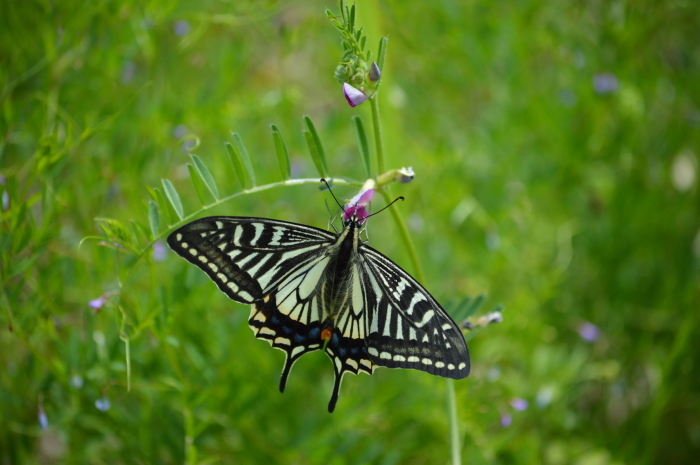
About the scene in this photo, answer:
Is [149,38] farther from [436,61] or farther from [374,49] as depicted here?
[436,61]

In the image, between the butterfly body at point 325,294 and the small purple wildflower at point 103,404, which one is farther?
the small purple wildflower at point 103,404

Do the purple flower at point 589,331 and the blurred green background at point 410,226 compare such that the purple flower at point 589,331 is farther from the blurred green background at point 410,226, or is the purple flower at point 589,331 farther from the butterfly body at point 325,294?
the butterfly body at point 325,294

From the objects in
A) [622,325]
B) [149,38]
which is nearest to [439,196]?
[622,325]

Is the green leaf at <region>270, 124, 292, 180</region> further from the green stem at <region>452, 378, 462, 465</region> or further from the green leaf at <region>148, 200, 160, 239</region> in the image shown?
the green stem at <region>452, 378, 462, 465</region>

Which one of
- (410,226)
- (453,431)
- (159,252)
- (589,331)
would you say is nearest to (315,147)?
(453,431)

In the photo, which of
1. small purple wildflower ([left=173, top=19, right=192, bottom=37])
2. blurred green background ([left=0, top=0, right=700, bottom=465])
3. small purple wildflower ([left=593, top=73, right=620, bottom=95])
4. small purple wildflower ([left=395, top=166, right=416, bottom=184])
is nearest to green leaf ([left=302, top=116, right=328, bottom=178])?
small purple wildflower ([left=395, top=166, right=416, bottom=184])

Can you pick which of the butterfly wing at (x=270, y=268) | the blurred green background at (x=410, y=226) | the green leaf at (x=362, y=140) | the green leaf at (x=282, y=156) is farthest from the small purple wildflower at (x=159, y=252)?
the green leaf at (x=362, y=140)

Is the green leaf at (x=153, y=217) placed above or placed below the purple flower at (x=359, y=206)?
below
